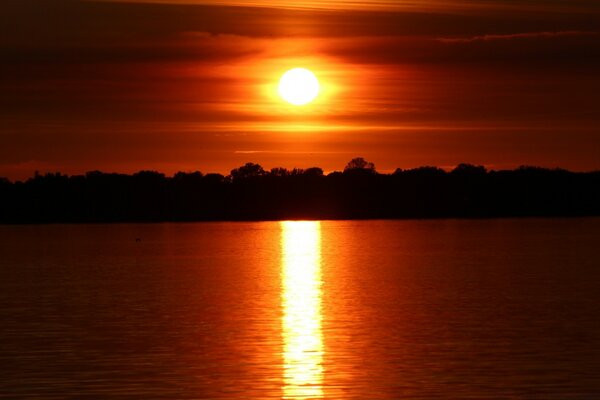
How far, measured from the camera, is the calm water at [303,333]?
29391 millimetres

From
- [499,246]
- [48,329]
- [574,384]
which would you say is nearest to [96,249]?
[499,246]

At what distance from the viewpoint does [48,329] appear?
4159 centimetres

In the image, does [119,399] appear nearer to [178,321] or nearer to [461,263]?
[178,321]

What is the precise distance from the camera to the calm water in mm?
29391

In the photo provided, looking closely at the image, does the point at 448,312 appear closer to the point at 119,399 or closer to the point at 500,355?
the point at 500,355

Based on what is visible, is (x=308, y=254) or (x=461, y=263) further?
(x=308, y=254)

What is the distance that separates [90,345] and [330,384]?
10624 millimetres

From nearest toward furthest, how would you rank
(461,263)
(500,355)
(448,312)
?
1. (500,355)
2. (448,312)
3. (461,263)

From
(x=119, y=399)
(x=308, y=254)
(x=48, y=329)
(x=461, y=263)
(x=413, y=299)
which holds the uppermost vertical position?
(x=308, y=254)

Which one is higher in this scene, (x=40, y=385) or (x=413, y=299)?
(x=413, y=299)

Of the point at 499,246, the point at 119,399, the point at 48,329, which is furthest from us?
the point at 499,246

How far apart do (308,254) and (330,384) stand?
80.8 m

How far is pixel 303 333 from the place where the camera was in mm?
39938

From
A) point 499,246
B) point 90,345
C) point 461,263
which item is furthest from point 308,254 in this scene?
point 90,345
